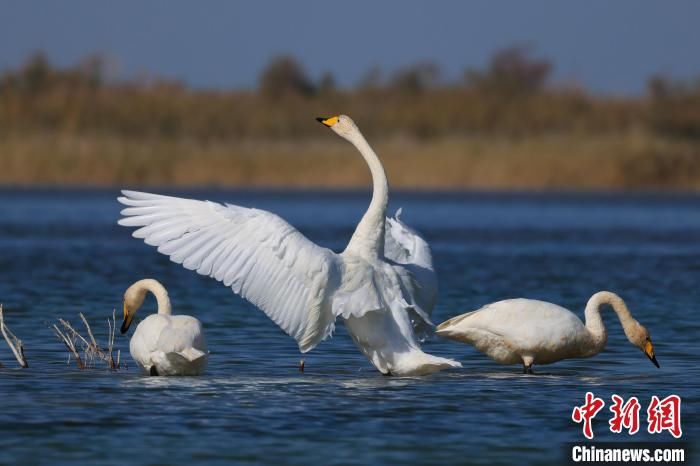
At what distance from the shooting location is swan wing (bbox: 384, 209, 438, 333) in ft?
35.9

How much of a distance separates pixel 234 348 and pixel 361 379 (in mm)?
1902

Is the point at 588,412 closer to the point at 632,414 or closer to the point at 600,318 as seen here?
the point at 632,414

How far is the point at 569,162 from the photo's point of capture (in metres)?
34.6

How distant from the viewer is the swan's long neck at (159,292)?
11.0 m

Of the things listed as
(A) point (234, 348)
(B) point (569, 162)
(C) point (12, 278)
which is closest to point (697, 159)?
(B) point (569, 162)

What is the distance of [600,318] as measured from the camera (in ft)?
37.4

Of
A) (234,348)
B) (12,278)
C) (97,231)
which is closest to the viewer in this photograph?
(234,348)

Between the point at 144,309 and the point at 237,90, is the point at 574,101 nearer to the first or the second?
the point at 237,90

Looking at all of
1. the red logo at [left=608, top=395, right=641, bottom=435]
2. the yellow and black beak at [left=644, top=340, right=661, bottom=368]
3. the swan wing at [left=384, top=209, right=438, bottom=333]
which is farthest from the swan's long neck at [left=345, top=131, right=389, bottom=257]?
the yellow and black beak at [left=644, top=340, right=661, bottom=368]

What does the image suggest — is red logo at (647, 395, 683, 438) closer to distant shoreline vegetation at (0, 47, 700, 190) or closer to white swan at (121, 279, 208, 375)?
white swan at (121, 279, 208, 375)

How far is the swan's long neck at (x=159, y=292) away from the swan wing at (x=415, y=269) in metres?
1.59

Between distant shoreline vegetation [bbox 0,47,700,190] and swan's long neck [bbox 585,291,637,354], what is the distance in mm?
22828

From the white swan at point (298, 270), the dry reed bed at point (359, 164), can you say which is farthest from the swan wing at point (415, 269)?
the dry reed bed at point (359, 164)

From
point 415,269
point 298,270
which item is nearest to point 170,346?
point 298,270
